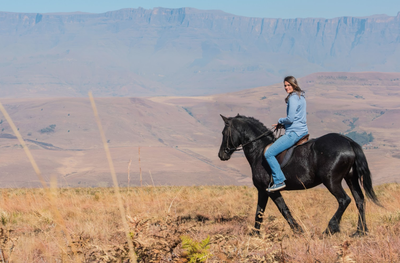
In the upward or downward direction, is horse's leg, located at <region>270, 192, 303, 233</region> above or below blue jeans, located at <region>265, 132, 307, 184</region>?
below

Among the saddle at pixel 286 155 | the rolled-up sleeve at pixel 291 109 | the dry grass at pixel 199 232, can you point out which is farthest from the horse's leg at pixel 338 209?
the rolled-up sleeve at pixel 291 109

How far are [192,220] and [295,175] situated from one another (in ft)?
10.1

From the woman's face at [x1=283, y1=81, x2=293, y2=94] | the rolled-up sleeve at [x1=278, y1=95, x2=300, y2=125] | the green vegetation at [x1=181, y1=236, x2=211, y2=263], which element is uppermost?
the woman's face at [x1=283, y1=81, x2=293, y2=94]

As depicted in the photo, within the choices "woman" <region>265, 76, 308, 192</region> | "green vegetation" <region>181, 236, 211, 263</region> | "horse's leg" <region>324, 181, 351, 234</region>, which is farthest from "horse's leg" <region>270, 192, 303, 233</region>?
"green vegetation" <region>181, 236, 211, 263</region>

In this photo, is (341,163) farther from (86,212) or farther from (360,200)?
(86,212)

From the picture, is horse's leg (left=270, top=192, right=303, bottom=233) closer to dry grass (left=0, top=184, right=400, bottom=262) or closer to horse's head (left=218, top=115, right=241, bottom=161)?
dry grass (left=0, top=184, right=400, bottom=262)

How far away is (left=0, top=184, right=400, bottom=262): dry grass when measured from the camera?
386cm

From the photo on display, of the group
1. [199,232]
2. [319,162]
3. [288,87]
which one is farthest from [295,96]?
[199,232]

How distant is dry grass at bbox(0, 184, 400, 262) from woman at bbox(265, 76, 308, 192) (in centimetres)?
87

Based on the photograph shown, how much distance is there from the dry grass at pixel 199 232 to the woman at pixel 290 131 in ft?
2.84

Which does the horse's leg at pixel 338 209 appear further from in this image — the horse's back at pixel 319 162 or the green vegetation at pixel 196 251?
the green vegetation at pixel 196 251

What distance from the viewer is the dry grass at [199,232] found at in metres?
3.86

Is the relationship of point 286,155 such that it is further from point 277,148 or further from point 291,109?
point 291,109

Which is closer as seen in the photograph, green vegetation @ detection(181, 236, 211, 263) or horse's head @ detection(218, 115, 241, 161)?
green vegetation @ detection(181, 236, 211, 263)
